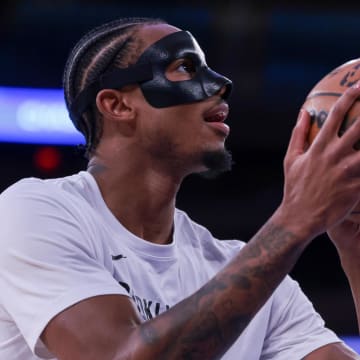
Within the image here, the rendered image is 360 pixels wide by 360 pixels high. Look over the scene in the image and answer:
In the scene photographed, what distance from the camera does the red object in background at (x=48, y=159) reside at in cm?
730

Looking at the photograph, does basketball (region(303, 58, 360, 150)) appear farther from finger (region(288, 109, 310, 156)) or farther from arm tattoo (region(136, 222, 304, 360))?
arm tattoo (region(136, 222, 304, 360))

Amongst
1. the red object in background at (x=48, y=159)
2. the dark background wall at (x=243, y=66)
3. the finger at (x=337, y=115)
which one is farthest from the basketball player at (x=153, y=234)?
the red object in background at (x=48, y=159)

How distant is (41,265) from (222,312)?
0.49 m

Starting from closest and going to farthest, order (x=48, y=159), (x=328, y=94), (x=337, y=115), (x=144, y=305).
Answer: (x=337, y=115), (x=328, y=94), (x=144, y=305), (x=48, y=159)

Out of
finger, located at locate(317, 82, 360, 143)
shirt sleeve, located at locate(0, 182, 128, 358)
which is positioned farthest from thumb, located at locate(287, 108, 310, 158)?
shirt sleeve, located at locate(0, 182, 128, 358)

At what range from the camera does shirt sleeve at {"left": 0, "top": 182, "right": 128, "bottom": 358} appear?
216 cm

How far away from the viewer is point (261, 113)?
7.16 metres

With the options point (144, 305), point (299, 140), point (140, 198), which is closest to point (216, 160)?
point (140, 198)

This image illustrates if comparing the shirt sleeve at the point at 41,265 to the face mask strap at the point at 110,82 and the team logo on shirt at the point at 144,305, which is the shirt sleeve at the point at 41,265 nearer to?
the team logo on shirt at the point at 144,305

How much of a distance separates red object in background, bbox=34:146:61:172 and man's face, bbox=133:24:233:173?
4.53 meters

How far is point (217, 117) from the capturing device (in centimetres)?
283

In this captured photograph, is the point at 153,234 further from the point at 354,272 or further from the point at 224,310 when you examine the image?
the point at 224,310

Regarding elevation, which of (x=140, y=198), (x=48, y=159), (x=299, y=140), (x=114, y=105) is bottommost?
(x=48, y=159)

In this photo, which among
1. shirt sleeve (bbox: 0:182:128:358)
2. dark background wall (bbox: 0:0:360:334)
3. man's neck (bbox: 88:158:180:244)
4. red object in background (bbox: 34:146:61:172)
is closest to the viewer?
shirt sleeve (bbox: 0:182:128:358)
